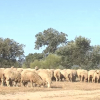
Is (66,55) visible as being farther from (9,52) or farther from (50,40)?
(50,40)

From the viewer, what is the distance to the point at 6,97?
1644 cm

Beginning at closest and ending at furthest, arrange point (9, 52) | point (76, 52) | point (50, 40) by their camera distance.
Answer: point (76, 52)
point (9, 52)
point (50, 40)

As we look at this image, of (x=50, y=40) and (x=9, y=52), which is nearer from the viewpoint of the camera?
(x=9, y=52)

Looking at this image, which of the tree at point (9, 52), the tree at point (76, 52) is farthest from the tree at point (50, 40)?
the tree at point (76, 52)

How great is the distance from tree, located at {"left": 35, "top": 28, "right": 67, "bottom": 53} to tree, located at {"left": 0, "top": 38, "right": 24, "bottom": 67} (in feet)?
54.9

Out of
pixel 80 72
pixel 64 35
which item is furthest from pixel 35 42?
pixel 80 72

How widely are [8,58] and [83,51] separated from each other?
55.8 feet

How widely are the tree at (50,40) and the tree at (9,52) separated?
1674cm

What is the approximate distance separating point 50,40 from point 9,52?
20.4 m

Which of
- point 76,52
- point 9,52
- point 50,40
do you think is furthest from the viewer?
point 50,40

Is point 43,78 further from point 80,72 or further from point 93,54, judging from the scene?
point 93,54

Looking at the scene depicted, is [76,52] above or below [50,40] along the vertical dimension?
below

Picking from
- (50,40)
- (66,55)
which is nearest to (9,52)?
(66,55)

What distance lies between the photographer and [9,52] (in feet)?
196
